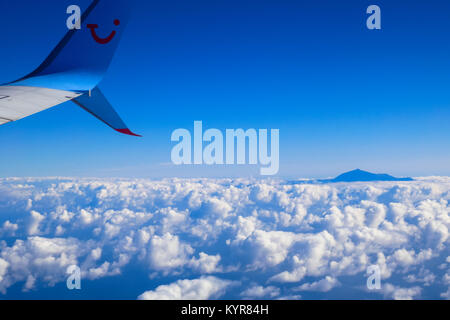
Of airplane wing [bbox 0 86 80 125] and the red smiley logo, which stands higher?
the red smiley logo

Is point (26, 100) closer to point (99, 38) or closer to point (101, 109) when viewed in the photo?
point (101, 109)

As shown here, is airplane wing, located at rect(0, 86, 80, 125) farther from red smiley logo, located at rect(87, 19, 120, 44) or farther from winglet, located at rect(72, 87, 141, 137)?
red smiley logo, located at rect(87, 19, 120, 44)

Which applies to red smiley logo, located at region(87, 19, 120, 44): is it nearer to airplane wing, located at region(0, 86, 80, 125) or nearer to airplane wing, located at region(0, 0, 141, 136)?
airplane wing, located at region(0, 0, 141, 136)

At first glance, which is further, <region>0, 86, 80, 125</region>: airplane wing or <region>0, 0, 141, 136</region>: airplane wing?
<region>0, 0, 141, 136</region>: airplane wing

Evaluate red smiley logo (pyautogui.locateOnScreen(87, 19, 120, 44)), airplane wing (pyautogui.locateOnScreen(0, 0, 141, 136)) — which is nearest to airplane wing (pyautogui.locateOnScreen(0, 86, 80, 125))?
airplane wing (pyautogui.locateOnScreen(0, 0, 141, 136))

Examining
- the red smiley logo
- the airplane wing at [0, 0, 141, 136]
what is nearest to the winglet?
the airplane wing at [0, 0, 141, 136]

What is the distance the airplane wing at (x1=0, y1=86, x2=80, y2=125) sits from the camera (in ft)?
10.8

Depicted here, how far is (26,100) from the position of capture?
150 inches

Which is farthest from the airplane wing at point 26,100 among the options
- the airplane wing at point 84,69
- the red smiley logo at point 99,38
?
the red smiley logo at point 99,38

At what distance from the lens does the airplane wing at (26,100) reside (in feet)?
10.8

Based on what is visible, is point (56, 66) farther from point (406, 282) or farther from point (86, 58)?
A: point (406, 282)

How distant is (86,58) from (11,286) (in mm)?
243640

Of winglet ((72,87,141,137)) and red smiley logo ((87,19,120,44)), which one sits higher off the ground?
red smiley logo ((87,19,120,44))
